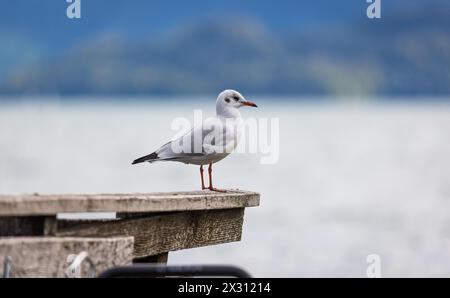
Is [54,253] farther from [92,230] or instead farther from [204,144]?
[204,144]

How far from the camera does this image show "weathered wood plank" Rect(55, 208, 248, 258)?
22.4 ft

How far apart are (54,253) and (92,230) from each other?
431mm

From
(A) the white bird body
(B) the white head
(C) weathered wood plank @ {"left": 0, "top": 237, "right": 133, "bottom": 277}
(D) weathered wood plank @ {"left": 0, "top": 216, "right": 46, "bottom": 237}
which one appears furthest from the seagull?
(D) weathered wood plank @ {"left": 0, "top": 216, "right": 46, "bottom": 237}

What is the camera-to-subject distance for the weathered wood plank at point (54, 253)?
6.19 metres

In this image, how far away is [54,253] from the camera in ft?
20.9

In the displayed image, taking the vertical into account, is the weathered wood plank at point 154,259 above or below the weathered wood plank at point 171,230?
below

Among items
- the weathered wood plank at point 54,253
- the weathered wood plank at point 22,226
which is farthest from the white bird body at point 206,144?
the weathered wood plank at point 22,226

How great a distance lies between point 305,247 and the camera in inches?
1248

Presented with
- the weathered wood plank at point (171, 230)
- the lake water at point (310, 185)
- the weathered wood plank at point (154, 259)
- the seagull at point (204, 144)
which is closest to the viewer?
the weathered wood plank at point (171, 230)

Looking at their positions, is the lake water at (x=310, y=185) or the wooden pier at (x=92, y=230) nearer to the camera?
the wooden pier at (x=92, y=230)

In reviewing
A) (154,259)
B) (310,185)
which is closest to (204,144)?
(154,259)

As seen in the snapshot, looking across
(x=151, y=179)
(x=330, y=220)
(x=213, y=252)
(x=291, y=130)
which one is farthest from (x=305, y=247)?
(x=291, y=130)

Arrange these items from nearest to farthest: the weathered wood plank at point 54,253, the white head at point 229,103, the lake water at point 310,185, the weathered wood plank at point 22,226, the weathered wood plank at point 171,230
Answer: the weathered wood plank at point 54,253, the weathered wood plank at point 22,226, the weathered wood plank at point 171,230, the white head at point 229,103, the lake water at point 310,185

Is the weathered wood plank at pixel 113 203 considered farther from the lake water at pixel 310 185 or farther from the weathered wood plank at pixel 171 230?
the lake water at pixel 310 185
